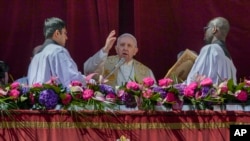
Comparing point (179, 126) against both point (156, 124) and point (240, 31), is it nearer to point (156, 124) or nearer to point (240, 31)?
point (156, 124)

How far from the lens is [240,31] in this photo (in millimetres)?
13273

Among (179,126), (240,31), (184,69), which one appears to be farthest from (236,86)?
(240,31)

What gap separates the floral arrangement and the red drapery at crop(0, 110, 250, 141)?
3.4 inches

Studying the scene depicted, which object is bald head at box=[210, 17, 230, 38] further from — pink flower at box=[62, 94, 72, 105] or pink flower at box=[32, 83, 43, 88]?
pink flower at box=[32, 83, 43, 88]

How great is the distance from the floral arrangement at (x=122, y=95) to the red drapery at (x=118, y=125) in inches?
3.4

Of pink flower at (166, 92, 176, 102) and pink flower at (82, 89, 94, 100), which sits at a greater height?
pink flower at (82, 89, 94, 100)

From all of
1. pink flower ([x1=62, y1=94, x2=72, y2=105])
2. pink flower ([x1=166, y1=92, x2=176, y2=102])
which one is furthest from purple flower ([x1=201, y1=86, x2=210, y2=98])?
pink flower ([x1=62, y1=94, x2=72, y2=105])

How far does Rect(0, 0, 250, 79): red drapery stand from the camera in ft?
42.7

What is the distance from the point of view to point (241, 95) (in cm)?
968

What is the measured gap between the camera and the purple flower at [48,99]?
30.9ft

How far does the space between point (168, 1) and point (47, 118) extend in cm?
442

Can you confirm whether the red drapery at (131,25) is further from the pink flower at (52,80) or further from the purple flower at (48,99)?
the purple flower at (48,99)

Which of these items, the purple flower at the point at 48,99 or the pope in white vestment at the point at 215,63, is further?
the pope in white vestment at the point at 215,63

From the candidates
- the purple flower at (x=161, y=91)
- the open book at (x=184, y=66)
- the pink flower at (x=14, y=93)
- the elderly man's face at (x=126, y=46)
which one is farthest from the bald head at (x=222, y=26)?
the pink flower at (x=14, y=93)
